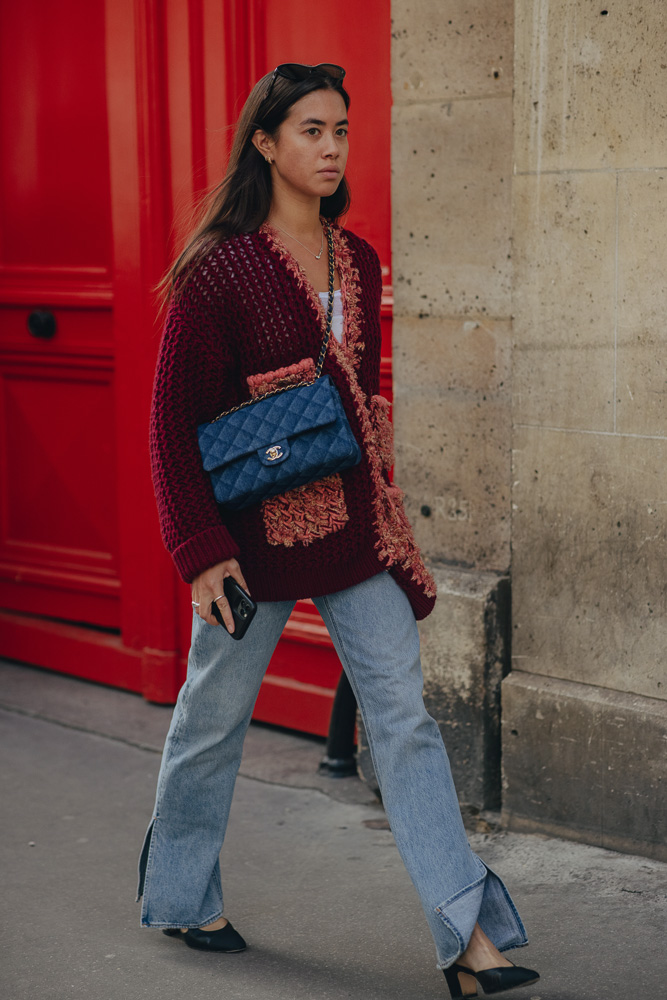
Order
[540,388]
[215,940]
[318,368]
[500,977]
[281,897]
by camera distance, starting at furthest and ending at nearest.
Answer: [540,388] → [281,897] → [215,940] → [318,368] → [500,977]

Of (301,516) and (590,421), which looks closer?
(301,516)

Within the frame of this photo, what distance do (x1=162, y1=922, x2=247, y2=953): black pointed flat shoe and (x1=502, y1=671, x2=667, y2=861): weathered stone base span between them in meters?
0.93

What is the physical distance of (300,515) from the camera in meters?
2.79

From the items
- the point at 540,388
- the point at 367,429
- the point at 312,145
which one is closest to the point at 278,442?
the point at 367,429

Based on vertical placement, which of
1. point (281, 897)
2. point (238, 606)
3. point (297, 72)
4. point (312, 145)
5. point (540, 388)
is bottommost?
point (281, 897)

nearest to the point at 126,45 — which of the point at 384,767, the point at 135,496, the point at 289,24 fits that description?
the point at 289,24

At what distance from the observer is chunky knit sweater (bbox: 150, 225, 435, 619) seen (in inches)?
107

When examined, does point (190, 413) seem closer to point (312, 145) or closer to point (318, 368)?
point (318, 368)

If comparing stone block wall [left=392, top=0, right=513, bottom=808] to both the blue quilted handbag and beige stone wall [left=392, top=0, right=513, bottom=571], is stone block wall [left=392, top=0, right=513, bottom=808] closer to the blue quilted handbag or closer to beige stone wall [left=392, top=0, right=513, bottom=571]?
beige stone wall [left=392, top=0, right=513, bottom=571]

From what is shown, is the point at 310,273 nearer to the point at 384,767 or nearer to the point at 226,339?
the point at 226,339

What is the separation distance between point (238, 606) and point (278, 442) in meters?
0.34

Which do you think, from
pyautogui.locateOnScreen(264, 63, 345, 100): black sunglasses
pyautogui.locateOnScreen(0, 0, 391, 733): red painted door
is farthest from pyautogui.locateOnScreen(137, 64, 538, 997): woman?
pyautogui.locateOnScreen(0, 0, 391, 733): red painted door

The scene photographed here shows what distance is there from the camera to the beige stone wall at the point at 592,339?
3260mm

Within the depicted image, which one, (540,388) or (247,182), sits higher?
(247,182)
